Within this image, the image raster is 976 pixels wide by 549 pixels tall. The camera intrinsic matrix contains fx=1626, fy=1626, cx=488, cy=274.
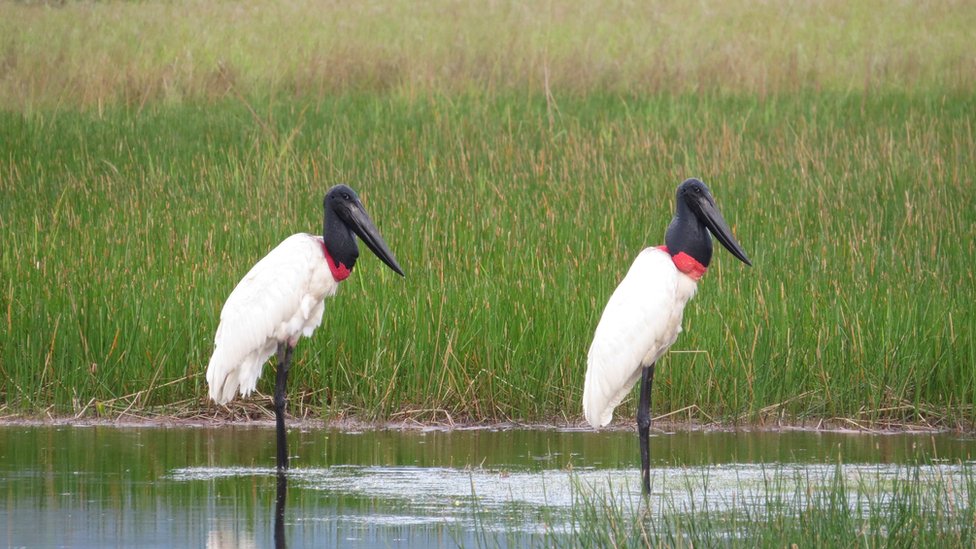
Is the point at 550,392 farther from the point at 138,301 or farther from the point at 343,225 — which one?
the point at 138,301

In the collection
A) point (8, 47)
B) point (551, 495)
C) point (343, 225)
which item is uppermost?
point (8, 47)

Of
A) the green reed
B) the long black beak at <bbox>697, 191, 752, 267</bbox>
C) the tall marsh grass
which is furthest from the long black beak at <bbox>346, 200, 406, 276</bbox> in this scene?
the tall marsh grass

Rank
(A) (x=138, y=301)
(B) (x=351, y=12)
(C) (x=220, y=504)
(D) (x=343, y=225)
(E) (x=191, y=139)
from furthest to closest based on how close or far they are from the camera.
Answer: (B) (x=351, y=12) < (E) (x=191, y=139) < (A) (x=138, y=301) < (D) (x=343, y=225) < (C) (x=220, y=504)

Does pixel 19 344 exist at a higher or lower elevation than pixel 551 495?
higher

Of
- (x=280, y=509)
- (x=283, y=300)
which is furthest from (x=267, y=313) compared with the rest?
(x=280, y=509)

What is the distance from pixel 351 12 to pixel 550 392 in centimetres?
1975

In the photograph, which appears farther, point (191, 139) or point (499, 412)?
point (191, 139)

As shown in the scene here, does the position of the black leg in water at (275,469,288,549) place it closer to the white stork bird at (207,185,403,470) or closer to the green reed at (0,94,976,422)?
the white stork bird at (207,185,403,470)

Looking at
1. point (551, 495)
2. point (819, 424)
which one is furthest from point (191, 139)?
point (551, 495)

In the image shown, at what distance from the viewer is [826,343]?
879 cm

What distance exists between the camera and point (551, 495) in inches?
263

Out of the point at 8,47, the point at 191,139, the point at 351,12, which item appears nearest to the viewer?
the point at 191,139

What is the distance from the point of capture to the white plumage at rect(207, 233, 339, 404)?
7902 mm

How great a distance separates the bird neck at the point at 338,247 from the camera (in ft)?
27.3
